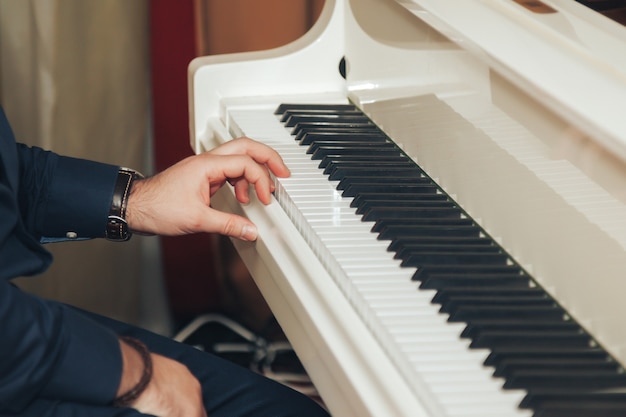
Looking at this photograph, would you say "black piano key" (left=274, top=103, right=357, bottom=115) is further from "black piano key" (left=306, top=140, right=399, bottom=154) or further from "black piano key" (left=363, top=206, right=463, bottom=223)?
"black piano key" (left=363, top=206, right=463, bottom=223)

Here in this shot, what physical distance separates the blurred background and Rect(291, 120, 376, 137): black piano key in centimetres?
90

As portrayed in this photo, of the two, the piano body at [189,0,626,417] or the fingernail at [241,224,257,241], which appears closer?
the piano body at [189,0,626,417]

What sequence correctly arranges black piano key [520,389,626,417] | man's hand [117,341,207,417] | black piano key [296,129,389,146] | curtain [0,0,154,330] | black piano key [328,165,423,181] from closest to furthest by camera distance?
black piano key [520,389,626,417], man's hand [117,341,207,417], black piano key [328,165,423,181], black piano key [296,129,389,146], curtain [0,0,154,330]

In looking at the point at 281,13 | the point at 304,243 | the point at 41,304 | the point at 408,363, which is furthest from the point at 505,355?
the point at 281,13

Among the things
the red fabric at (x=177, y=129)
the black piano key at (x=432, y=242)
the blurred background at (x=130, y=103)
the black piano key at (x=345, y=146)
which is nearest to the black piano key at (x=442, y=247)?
the black piano key at (x=432, y=242)

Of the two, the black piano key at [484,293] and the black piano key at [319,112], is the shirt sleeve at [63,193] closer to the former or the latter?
the black piano key at [319,112]

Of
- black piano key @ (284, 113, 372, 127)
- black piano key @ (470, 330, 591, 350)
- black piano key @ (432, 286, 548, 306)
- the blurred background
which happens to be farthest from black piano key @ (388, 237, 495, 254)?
the blurred background

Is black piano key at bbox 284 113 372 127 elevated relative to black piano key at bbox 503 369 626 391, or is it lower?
elevated

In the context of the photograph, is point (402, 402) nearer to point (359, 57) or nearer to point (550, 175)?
point (550, 175)

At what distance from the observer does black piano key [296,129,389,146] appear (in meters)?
1.59

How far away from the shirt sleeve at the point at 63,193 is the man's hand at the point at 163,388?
0.39 metres

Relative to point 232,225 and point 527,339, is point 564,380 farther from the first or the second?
point 232,225

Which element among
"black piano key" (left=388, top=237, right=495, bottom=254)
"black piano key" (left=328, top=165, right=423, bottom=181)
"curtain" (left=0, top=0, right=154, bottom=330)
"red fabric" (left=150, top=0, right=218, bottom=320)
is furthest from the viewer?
"red fabric" (left=150, top=0, right=218, bottom=320)

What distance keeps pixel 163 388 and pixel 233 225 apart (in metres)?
0.33
